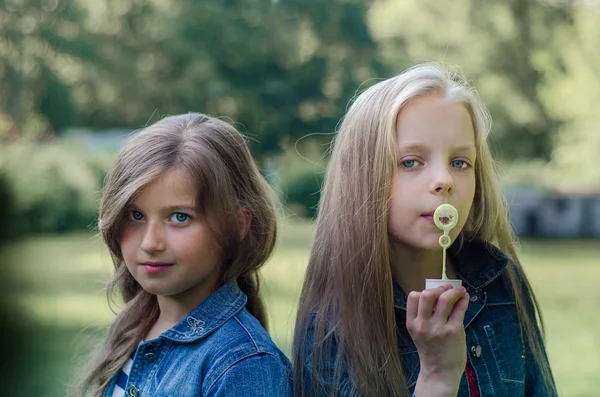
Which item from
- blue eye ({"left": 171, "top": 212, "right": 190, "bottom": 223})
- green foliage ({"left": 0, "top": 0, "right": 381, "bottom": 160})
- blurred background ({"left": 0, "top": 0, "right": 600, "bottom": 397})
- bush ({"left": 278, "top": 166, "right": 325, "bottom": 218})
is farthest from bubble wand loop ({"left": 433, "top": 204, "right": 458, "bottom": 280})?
green foliage ({"left": 0, "top": 0, "right": 381, "bottom": 160})

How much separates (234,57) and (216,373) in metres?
6.01

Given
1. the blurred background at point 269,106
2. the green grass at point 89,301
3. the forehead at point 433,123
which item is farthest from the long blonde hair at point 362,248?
the blurred background at point 269,106

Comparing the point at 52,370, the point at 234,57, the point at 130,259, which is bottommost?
the point at 52,370

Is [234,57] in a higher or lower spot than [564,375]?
higher

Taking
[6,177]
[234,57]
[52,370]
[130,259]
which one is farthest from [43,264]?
[130,259]

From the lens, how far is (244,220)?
1806 mm

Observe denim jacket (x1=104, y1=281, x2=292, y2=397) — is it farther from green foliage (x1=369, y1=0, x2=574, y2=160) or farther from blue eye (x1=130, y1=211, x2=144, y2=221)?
green foliage (x1=369, y1=0, x2=574, y2=160)

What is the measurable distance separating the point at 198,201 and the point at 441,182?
0.50m

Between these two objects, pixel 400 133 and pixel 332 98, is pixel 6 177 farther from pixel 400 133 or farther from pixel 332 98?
pixel 400 133

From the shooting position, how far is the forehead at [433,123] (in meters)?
1.62

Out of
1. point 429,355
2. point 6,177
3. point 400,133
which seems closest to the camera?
point 429,355

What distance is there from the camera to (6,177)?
6.75 meters

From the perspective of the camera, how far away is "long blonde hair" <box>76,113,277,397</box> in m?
1.72

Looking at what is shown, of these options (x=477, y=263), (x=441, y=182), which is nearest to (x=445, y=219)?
(x=441, y=182)
